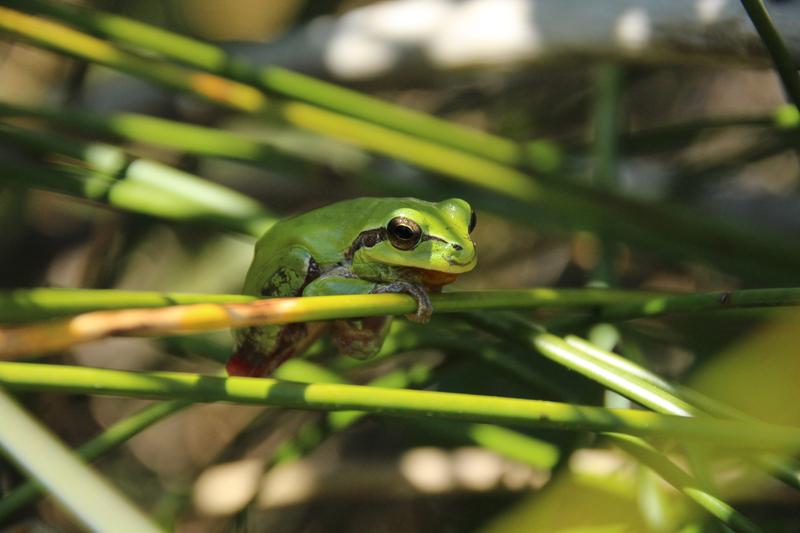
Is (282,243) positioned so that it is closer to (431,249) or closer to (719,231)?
(431,249)

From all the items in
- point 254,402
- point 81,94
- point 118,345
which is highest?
point 81,94

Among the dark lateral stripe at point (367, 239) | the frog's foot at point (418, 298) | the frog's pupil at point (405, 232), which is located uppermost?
the dark lateral stripe at point (367, 239)

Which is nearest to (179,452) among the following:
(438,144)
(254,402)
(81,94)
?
(81,94)

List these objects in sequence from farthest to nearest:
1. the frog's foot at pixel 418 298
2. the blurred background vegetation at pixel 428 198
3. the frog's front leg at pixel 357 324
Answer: the blurred background vegetation at pixel 428 198
the frog's front leg at pixel 357 324
the frog's foot at pixel 418 298

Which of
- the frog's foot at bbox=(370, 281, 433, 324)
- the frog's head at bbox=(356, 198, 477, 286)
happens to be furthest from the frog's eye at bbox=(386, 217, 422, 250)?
the frog's foot at bbox=(370, 281, 433, 324)

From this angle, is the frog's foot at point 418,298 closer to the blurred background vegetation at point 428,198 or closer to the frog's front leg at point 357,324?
the frog's front leg at point 357,324

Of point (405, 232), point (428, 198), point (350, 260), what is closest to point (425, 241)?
point (405, 232)

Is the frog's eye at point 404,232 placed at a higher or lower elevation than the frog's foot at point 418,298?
higher

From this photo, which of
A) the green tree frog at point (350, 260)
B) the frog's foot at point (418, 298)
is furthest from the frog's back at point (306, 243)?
the frog's foot at point (418, 298)
